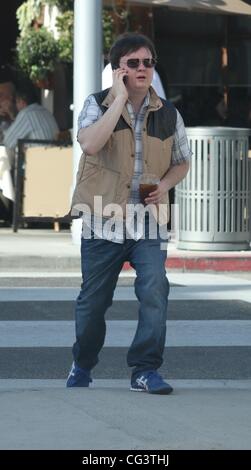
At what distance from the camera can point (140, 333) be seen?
746cm

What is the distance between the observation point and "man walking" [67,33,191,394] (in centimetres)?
730

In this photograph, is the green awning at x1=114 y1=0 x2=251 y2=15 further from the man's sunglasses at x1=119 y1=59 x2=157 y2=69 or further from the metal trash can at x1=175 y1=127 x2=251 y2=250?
the man's sunglasses at x1=119 y1=59 x2=157 y2=69

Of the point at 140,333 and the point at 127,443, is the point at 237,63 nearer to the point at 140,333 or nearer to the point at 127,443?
the point at 140,333

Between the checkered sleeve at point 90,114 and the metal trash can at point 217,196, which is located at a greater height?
the checkered sleeve at point 90,114

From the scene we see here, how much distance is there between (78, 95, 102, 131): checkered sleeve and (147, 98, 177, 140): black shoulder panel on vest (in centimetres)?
28

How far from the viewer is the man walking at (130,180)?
23.9 ft

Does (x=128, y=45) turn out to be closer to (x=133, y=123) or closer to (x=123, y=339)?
(x=133, y=123)

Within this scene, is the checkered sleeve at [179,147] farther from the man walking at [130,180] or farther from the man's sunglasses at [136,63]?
the man's sunglasses at [136,63]

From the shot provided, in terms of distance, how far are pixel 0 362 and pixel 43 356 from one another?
0.33 meters

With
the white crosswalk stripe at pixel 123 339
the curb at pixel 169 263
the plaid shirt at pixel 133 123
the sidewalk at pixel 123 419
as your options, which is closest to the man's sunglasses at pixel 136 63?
the plaid shirt at pixel 133 123

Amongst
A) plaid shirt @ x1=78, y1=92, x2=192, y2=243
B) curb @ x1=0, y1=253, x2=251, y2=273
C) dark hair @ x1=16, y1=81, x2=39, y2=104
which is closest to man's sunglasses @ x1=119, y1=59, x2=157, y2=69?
plaid shirt @ x1=78, y1=92, x2=192, y2=243

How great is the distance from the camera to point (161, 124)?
742 centimetres

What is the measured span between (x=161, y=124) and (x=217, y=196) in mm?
7150

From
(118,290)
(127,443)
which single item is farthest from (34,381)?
(118,290)
